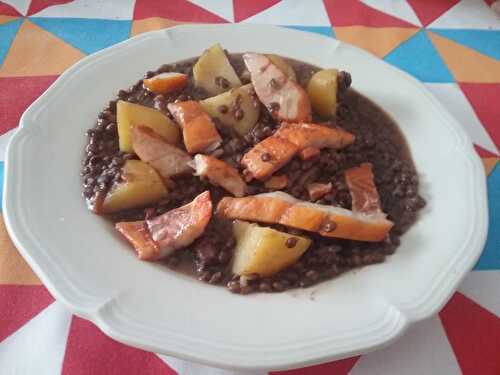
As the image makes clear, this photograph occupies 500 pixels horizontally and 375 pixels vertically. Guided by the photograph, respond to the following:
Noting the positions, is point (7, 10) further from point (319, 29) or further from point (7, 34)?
point (319, 29)

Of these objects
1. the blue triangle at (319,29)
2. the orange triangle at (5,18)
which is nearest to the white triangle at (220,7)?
the blue triangle at (319,29)

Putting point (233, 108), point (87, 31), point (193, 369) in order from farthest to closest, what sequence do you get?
point (87, 31) < point (233, 108) < point (193, 369)

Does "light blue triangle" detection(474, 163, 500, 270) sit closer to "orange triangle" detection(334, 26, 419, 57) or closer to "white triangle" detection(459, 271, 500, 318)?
"white triangle" detection(459, 271, 500, 318)

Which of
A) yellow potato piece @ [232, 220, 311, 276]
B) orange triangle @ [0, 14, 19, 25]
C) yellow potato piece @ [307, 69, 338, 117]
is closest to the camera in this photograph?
yellow potato piece @ [232, 220, 311, 276]

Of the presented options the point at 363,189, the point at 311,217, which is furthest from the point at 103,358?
the point at 363,189

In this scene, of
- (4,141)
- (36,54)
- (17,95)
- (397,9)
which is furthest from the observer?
(397,9)

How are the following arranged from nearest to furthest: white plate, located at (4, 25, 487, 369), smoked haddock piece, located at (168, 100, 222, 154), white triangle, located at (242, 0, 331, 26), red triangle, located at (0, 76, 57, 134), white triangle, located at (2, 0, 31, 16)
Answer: white plate, located at (4, 25, 487, 369)
smoked haddock piece, located at (168, 100, 222, 154)
red triangle, located at (0, 76, 57, 134)
white triangle, located at (2, 0, 31, 16)
white triangle, located at (242, 0, 331, 26)

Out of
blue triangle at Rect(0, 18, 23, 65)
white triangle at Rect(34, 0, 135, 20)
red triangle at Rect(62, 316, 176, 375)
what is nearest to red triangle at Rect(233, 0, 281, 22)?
white triangle at Rect(34, 0, 135, 20)
